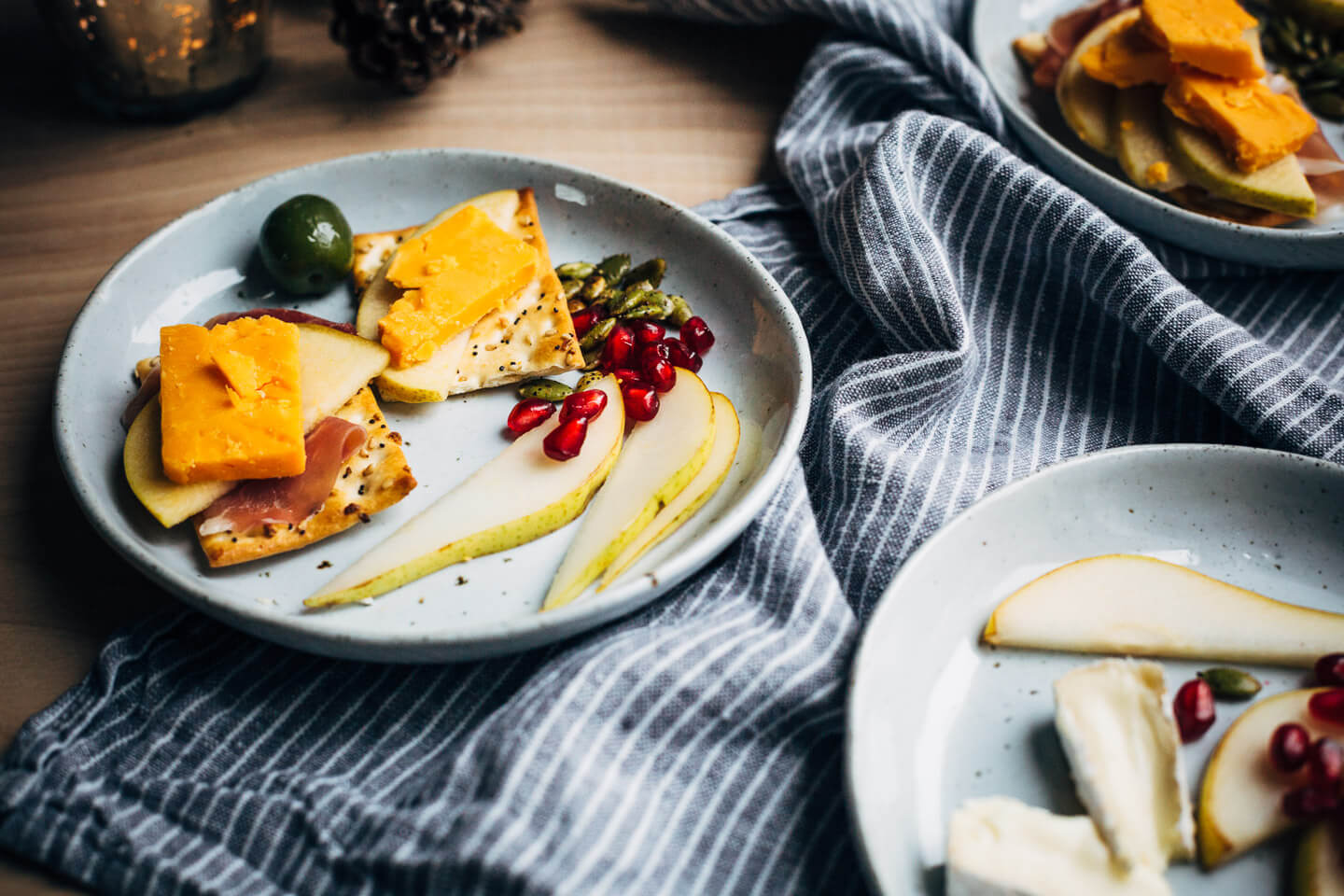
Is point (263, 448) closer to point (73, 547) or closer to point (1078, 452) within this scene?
point (73, 547)

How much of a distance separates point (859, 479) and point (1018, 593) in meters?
0.47

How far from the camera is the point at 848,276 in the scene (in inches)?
105

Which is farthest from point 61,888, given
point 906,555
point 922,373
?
point 922,373

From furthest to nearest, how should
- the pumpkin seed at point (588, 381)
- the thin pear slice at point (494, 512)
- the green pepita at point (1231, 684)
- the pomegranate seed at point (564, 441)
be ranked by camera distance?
1. the pumpkin seed at point (588, 381)
2. the pomegranate seed at point (564, 441)
3. the thin pear slice at point (494, 512)
4. the green pepita at point (1231, 684)

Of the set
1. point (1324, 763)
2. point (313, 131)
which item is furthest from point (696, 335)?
point (313, 131)

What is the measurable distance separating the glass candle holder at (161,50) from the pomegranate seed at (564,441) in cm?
192

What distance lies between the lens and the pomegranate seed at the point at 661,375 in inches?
94.6

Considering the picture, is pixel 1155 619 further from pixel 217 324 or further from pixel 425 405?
pixel 217 324

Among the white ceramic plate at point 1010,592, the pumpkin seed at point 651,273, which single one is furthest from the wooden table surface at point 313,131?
the white ceramic plate at point 1010,592

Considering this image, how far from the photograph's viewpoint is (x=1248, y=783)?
171cm

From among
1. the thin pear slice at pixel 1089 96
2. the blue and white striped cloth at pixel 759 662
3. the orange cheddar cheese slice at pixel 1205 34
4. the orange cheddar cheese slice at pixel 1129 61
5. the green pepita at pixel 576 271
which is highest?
the orange cheddar cheese slice at pixel 1205 34

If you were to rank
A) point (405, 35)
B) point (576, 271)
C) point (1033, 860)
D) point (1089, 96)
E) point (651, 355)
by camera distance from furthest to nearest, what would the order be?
1. point (405, 35)
2. point (1089, 96)
3. point (576, 271)
4. point (651, 355)
5. point (1033, 860)

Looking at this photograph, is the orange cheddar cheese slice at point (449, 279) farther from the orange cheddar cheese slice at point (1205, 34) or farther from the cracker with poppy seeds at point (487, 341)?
the orange cheddar cheese slice at point (1205, 34)

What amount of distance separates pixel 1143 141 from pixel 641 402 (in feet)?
5.83
